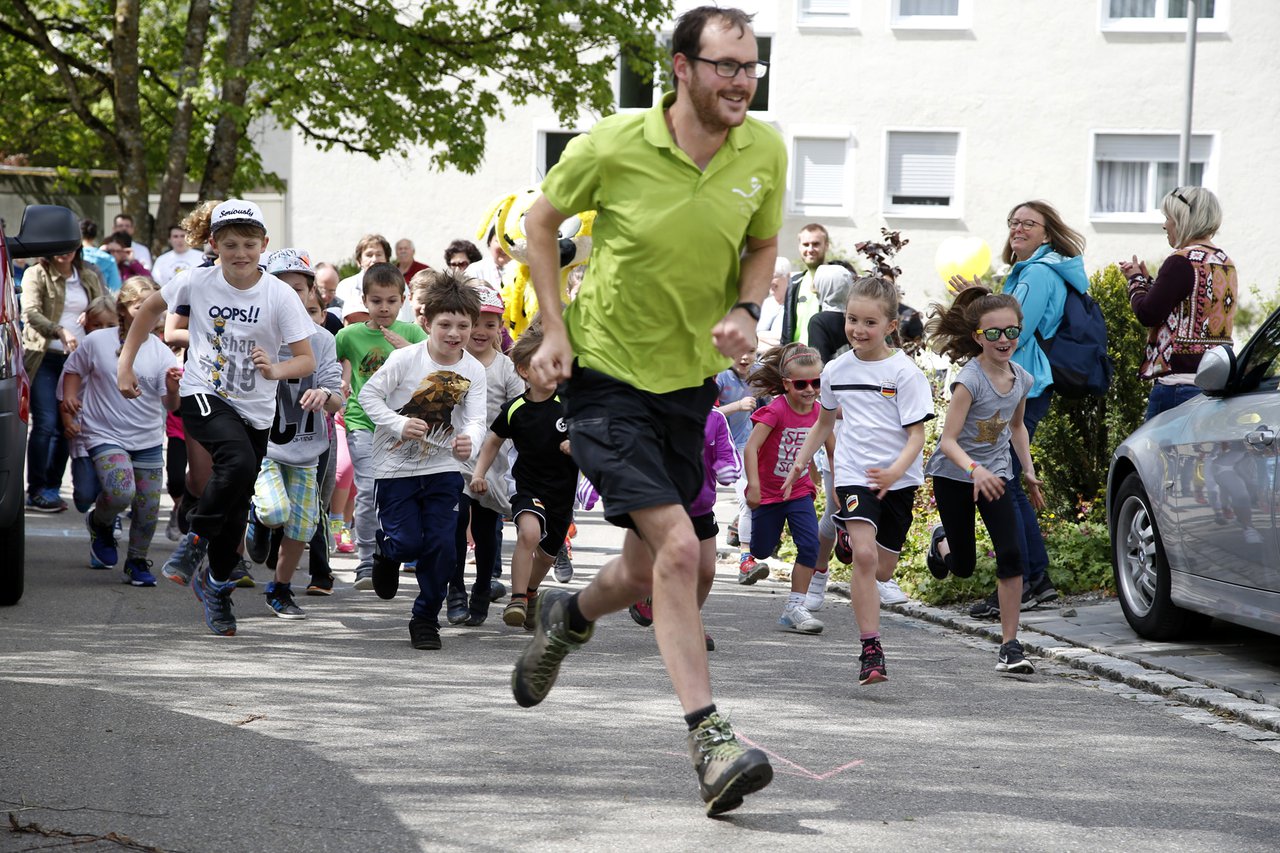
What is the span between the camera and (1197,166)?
32344 millimetres

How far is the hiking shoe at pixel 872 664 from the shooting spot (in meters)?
6.97

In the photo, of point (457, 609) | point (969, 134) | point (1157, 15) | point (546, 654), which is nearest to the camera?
point (546, 654)

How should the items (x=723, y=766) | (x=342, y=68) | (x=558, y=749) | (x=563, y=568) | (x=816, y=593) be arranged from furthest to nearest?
(x=342, y=68), (x=563, y=568), (x=816, y=593), (x=558, y=749), (x=723, y=766)

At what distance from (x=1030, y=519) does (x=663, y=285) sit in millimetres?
4447

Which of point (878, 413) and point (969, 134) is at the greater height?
point (969, 134)

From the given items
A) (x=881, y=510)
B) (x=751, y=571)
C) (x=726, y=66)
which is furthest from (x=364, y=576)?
(x=726, y=66)

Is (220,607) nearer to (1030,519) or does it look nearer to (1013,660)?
(1013,660)

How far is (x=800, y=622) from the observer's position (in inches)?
345

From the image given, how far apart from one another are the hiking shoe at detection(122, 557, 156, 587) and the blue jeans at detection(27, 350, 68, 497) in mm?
3698

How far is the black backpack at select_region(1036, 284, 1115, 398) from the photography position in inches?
380

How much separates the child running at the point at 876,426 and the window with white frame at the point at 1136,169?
2583 centimetres

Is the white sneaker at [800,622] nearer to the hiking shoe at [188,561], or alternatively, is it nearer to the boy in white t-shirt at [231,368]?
the boy in white t-shirt at [231,368]

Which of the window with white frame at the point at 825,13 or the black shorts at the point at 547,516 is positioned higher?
the window with white frame at the point at 825,13

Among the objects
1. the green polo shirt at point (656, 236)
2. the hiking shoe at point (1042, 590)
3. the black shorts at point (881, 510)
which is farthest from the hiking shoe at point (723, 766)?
the hiking shoe at point (1042, 590)
